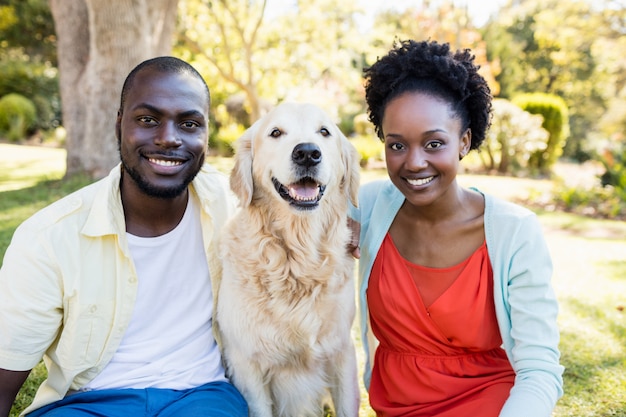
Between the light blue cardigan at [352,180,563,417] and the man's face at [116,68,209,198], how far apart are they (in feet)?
4.43

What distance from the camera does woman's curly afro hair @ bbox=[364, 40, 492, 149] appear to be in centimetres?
222

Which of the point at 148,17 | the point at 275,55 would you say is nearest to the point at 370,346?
the point at 148,17

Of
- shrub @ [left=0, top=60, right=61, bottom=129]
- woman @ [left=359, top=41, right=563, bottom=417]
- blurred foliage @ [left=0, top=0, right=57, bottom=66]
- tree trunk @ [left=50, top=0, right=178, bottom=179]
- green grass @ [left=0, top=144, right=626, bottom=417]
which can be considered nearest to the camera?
woman @ [left=359, top=41, right=563, bottom=417]

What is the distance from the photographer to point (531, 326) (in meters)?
2.11

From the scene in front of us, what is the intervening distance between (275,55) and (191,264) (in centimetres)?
1131

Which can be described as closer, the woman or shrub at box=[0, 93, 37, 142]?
the woman

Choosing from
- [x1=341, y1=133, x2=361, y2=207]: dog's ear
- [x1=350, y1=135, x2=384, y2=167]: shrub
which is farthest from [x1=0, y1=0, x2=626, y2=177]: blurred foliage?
[x1=341, y1=133, x2=361, y2=207]: dog's ear

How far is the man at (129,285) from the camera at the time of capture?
203 centimetres

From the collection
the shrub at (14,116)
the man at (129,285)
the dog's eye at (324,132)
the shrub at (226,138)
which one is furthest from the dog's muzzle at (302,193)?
the shrub at (14,116)

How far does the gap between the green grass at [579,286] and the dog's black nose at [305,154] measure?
57.8 inches

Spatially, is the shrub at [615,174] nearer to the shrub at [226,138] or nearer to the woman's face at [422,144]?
the woman's face at [422,144]

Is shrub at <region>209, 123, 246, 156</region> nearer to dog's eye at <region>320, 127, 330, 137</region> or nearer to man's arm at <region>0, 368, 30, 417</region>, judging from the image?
dog's eye at <region>320, 127, 330, 137</region>

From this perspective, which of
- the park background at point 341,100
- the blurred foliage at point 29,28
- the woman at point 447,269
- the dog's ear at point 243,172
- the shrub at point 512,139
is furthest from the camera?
the blurred foliage at point 29,28

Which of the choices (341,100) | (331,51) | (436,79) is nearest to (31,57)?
(341,100)
